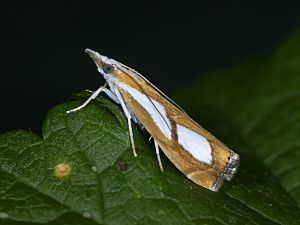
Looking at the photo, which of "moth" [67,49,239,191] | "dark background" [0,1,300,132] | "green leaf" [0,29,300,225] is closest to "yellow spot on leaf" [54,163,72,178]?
"green leaf" [0,29,300,225]

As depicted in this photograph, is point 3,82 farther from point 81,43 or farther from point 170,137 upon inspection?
point 170,137

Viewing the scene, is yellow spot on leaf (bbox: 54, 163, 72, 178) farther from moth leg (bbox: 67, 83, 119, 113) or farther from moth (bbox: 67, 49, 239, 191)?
moth (bbox: 67, 49, 239, 191)

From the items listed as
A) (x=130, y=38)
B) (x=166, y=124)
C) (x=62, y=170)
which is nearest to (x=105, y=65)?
(x=166, y=124)

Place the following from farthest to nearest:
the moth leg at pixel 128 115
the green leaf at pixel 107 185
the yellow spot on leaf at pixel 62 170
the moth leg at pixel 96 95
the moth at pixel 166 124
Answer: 1. the moth at pixel 166 124
2. the moth leg at pixel 96 95
3. the moth leg at pixel 128 115
4. the yellow spot on leaf at pixel 62 170
5. the green leaf at pixel 107 185

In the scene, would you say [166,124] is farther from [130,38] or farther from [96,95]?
[130,38]

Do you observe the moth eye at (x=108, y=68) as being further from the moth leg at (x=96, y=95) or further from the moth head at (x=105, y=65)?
the moth leg at (x=96, y=95)

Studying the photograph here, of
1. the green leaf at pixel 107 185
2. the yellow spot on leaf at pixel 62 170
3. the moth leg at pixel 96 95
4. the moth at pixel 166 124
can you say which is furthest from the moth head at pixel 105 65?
the yellow spot on leaf at pixel 62 170
